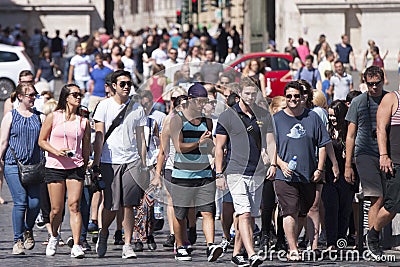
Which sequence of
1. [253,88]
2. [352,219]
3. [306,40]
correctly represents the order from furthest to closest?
1. [306,40]
2. [352,219]
3. [253,88]

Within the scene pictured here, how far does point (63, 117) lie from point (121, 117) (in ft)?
1.85

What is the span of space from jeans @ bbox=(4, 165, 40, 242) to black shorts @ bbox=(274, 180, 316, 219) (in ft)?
7.96

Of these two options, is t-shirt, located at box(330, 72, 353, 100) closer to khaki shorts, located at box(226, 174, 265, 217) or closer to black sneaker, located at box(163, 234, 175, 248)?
black sneaker, located at box(163, 234, 175, 248)

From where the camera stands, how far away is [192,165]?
38.0 feet

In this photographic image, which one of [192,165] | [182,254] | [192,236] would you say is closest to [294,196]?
[192,165]

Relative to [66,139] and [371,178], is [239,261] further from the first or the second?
[66,139]

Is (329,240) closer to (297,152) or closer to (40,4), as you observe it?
(297,152)

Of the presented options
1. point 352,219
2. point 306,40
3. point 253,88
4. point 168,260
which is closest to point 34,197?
point 168,260

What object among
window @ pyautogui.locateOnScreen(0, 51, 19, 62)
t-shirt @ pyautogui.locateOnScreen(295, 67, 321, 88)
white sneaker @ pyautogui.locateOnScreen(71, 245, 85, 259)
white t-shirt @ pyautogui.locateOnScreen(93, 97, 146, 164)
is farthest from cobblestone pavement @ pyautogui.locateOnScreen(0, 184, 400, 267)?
window @ pyautogui.locateOnScreen(0, 51, 19, 62)

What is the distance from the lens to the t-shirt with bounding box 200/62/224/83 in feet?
45.6

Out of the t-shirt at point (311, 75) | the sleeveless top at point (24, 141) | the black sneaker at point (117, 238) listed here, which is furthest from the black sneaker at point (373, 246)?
the t-shirt at point (311, 75)

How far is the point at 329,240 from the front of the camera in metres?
12.1

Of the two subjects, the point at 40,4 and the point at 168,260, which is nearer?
the point at 168,260

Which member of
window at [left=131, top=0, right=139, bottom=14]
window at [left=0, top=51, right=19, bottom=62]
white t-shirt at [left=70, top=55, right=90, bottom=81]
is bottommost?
white t-shirt at [left=70, top=55, right=90, bottom=81]
